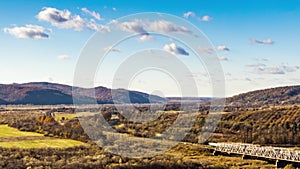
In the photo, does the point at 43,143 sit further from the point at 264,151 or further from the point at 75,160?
the point at 264,151

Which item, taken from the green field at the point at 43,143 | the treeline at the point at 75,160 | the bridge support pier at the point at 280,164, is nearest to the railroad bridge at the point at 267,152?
the bridge support pier at the point at 280,164

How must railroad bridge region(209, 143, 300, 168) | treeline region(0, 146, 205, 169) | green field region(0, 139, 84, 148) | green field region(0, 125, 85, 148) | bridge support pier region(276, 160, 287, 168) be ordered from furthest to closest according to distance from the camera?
1. bridge support pier region(276, 160, 287, 168)
2. railroad bridge region(209, 143, 300, 168)
3. green field region(0, 125, 85, 148)
4. green field region(0, 139, 84, 148)
5. treeline region(0, 146, 205, 169)

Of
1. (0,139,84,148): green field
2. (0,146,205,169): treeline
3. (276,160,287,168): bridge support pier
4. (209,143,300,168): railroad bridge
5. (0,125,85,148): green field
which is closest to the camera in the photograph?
(0,146,205,169): treeline

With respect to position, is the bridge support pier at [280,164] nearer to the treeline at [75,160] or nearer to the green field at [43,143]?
the treeline at [75,160]

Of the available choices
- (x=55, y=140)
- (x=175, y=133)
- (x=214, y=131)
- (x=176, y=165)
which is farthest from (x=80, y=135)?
(x=214, y=131)

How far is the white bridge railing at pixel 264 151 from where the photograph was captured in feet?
160

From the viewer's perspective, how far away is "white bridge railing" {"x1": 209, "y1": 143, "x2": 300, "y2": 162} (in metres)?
48.9

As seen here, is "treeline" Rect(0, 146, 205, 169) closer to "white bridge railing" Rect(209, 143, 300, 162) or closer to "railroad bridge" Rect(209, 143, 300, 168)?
"railroad bridge" Rect(209, 143, 300, 168)

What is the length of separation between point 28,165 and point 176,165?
1605cm

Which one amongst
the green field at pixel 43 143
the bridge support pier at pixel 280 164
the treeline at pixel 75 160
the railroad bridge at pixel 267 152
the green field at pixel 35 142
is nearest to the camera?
the treeline at pixel 75 160

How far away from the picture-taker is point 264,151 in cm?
5469

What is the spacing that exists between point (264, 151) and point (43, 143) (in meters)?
30.6

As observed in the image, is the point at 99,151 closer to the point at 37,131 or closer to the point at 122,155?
the point at 122,155

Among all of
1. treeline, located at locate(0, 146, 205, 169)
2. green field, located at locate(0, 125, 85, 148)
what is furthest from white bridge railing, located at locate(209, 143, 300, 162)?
green field, located at locate(0, 125, 85, 148)
